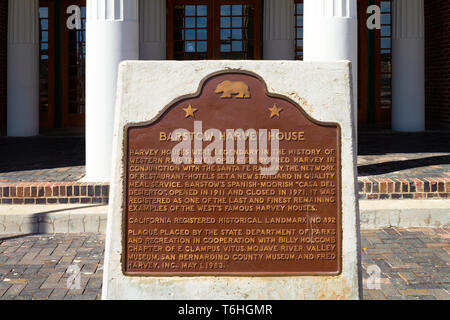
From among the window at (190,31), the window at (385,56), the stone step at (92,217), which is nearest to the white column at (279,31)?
the window at (190,31)

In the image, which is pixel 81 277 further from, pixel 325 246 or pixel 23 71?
pixel 23 71

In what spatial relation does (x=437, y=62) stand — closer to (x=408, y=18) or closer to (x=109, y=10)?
(x=408, y=18)

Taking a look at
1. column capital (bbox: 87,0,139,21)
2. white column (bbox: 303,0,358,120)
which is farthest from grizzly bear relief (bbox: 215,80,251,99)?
column capital (bbox: 87,0,139,21)

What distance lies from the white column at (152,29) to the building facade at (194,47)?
21mm

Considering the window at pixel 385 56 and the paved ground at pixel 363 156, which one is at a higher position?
the window at pixel 385 56

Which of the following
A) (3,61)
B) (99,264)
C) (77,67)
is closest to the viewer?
(99,264)

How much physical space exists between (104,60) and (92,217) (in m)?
1.94

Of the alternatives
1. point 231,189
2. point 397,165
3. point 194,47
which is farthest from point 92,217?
point 194,47

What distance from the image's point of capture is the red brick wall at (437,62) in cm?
1407

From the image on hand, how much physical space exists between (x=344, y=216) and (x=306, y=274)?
15.5 inches

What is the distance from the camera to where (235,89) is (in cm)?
352

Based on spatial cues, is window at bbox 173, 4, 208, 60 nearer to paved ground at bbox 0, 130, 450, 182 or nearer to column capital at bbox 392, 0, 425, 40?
paved ground at bbox 0, 130, 450, 182

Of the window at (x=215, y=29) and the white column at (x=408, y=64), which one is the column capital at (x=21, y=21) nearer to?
the window at (x=215, y=29)

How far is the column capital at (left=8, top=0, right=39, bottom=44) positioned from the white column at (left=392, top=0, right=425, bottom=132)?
7.38 meters
